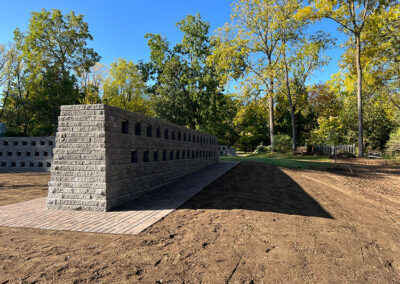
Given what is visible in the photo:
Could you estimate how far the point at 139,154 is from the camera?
732 centimetres

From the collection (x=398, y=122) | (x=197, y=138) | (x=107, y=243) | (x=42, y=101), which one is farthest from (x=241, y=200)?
(x=398, y=122)

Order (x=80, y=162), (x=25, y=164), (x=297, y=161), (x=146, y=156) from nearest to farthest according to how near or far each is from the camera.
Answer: (x=80, y=162) < (x=146, y=156) < (x=25, y=164) < (x=297, y=161)

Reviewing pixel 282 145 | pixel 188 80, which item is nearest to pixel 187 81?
pixel 188 80

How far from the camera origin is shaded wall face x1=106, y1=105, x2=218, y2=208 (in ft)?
20.0

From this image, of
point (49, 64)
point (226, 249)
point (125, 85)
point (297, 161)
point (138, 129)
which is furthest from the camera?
point (125, 85)

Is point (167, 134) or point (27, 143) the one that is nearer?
point (167, 134)

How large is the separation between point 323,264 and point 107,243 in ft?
11.0

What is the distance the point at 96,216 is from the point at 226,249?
3.23 metres

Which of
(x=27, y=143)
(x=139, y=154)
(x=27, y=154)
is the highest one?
(x=27, y=143)

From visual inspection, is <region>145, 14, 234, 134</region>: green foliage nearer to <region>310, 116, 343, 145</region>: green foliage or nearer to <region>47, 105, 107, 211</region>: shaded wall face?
<region>310, 116, 343, 145</region>: green foliage

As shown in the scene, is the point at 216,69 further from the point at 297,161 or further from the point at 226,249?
the point at 226,249

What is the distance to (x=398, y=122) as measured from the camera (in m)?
26.2

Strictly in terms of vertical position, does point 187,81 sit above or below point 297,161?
above

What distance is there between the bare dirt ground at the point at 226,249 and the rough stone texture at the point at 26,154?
1267cm
